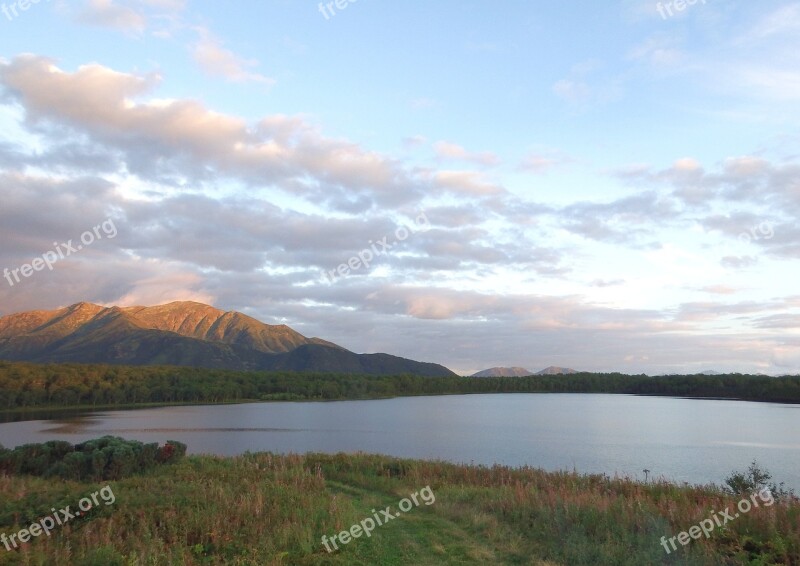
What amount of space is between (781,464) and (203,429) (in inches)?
2053

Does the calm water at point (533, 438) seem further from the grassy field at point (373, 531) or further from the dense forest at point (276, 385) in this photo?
the dense forest at point (276, 385)

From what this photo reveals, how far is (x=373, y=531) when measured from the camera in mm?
10352

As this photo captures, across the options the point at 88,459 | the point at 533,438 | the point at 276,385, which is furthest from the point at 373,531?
the point at 276,385

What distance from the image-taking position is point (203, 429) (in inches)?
2441

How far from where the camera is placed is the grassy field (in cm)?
801

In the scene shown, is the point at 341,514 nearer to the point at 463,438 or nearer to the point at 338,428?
the point at 463,438

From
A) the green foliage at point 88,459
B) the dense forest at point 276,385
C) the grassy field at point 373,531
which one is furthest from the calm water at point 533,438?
the dense forest at point 276,385

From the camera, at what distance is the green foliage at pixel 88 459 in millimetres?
16109

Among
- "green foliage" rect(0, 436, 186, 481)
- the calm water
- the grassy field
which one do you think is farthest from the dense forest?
the grassy field

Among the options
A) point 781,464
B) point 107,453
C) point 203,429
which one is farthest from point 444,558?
point 203,429

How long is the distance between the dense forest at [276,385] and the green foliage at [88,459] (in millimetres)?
101907

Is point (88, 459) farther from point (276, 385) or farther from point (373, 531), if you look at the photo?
point (276, 385)

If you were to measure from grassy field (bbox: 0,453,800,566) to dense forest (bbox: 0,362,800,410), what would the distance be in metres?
112

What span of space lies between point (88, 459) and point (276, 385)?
132646 mm
